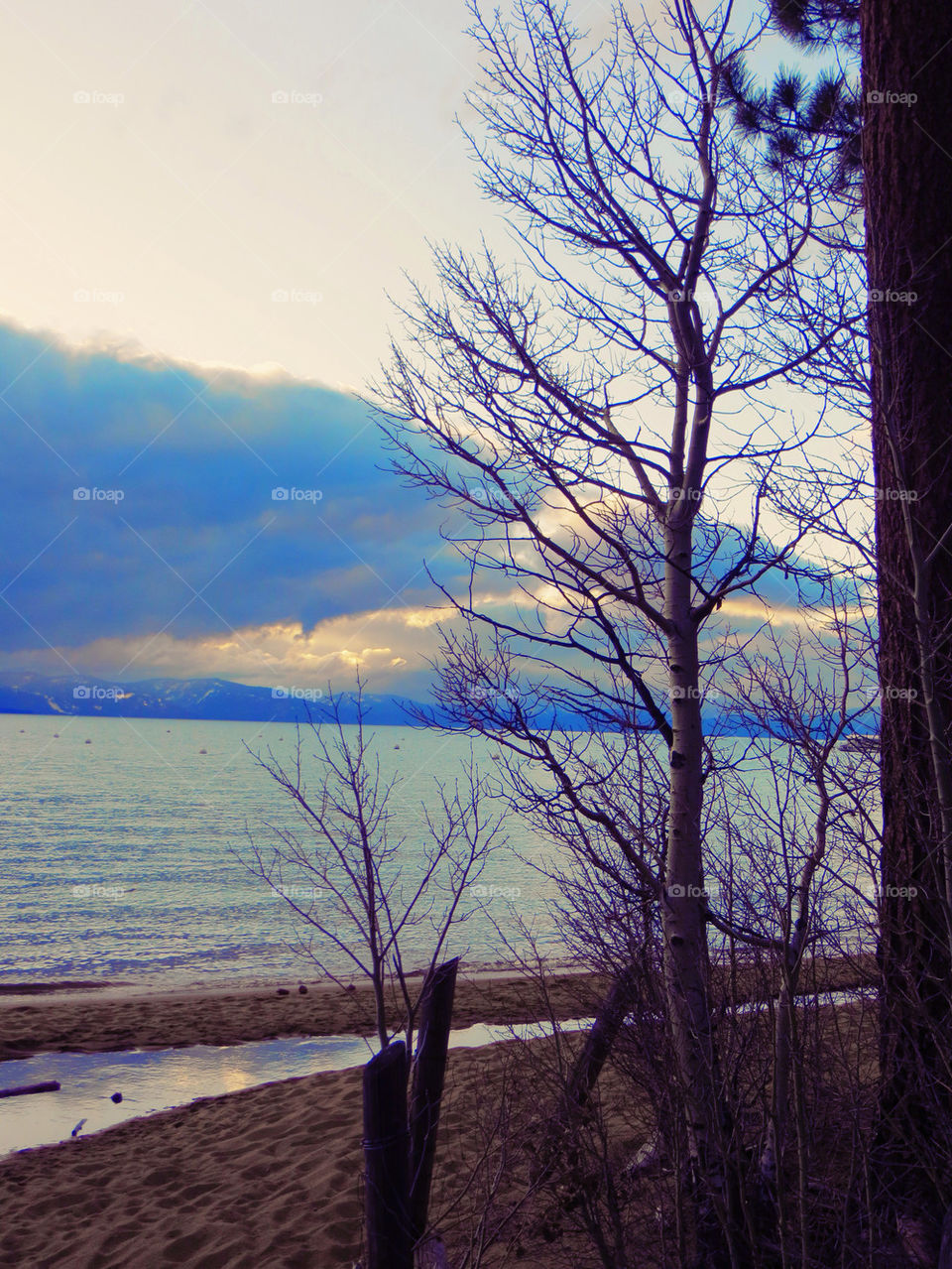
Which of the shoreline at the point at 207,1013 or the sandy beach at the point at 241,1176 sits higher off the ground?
the sandy beach at the point at 241,1176

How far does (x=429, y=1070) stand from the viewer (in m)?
4.27

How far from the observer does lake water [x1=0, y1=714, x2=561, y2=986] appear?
21.5 m

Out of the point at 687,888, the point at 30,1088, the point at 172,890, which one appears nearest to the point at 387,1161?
the point at 687,888

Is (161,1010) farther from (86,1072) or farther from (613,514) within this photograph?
(613,514)

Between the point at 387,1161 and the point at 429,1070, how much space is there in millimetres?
712

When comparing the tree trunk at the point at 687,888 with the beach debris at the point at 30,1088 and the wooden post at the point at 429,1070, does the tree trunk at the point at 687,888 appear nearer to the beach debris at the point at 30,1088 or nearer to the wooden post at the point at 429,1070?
the wooden post at the point at 429,1070

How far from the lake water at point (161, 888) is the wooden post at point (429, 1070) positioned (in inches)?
110

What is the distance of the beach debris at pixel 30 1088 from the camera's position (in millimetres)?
10469

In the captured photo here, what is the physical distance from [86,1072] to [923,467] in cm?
1174

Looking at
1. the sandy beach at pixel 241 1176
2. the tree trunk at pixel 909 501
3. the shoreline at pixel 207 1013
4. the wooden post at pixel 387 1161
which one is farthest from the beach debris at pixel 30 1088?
the tree trunk at pixel 909 501

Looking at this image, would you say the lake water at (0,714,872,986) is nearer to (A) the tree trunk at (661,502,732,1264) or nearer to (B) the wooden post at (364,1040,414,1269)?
(A) the tree trunk at (661,502,732,1264)

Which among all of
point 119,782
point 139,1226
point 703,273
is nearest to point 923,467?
point 703,273

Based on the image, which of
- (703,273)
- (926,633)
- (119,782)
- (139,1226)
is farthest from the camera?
(119,782)

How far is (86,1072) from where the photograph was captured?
37.9ft
